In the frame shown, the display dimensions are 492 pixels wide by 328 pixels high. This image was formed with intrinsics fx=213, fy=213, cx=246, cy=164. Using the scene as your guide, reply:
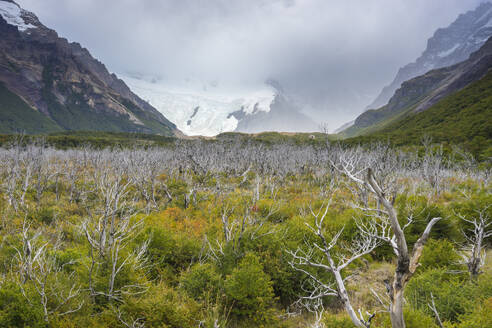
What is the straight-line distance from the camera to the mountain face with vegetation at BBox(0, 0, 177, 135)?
13112 centimetres

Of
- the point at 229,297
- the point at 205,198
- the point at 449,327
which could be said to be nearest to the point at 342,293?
the point at 449,327

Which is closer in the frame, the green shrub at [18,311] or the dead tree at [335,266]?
the dead tree at [335,266]

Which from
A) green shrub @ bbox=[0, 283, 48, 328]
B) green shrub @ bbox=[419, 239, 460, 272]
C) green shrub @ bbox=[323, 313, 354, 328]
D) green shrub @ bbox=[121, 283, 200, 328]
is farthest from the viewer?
green shrub @ bbox=[419, 239, 460, 272]

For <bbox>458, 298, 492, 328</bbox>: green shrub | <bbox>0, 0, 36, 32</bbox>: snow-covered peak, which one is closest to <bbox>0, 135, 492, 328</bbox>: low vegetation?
<bbox>458, 298, 492, 328</bbox>: green shrub

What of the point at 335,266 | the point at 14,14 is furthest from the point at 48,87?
the point at 335,266

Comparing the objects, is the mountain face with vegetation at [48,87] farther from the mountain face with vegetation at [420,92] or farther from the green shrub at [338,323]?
the mountain face with vegetation at [420,92]

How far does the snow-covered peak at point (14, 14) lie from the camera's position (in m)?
179

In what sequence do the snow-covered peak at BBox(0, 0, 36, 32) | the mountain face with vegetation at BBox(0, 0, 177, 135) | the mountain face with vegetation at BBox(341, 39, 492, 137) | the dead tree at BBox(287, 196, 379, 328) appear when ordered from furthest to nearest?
1. the snow-covered peak at BBox(0, 0, 36, 32)
2. the mountain face with vegetation at BBox(0, 0, 177, 135)
3. the mountain face with vegetation at BBox(341, 39, 492, 137)
4. the dead tree at BBox(287, 196, 379, 328)

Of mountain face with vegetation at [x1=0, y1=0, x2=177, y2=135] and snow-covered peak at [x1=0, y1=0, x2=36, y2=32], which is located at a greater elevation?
snow-covered peak at [x1=0, y1=0, x2=36, y2=32]

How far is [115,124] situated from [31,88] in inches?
2126

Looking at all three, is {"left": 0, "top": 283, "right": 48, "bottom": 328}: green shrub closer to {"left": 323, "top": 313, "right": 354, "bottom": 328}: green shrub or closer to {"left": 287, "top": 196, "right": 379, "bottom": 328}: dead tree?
{"left": 287, "top": 196, "right": 379, "bottom": 328}: dead tree

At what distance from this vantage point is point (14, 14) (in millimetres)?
187000

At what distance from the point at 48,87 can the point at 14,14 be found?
99.5 meters

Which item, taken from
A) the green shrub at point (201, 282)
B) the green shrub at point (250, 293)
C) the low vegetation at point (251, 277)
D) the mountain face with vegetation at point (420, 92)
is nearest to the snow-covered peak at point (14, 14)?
the low vegetation at point (251, 277)
